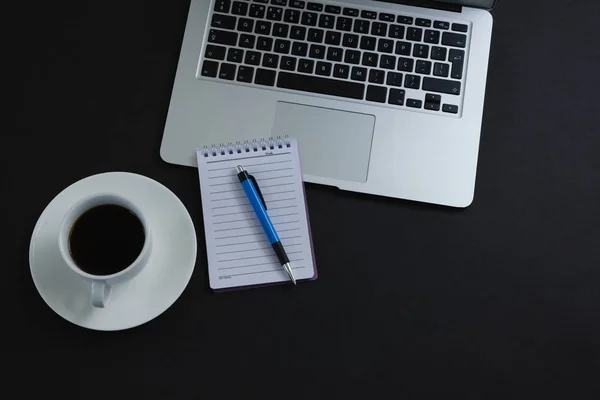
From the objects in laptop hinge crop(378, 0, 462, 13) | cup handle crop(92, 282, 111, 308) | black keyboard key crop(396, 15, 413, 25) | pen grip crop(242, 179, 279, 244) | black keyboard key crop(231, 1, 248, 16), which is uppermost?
laptop hinge crop(378, 0, 462, 13)

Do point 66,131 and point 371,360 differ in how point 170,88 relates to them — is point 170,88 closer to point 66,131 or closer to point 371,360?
point 66,131

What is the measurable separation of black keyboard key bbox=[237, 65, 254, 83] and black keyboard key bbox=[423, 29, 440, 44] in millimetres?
222

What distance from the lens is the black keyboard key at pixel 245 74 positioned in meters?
0.79

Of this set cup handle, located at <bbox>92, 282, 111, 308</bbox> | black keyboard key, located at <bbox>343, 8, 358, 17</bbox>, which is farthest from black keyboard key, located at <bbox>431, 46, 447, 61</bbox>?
cup handle, located at <bbox>92, 282, 111, 308</bbox>

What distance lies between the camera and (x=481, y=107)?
79 centimetres

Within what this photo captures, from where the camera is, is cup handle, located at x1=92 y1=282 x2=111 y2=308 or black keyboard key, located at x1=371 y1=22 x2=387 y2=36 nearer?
cup handle, located at x1=92 y1=282 x2=111 y2=308

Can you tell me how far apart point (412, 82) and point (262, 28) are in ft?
0.65

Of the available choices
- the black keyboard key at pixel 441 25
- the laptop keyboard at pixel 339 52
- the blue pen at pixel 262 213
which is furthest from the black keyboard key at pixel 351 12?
the blue pen at pixel 262 213

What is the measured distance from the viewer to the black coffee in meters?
0.70

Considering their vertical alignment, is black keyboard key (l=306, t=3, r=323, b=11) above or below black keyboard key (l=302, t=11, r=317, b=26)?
Result: above

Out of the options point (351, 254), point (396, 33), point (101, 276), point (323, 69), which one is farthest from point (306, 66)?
point (101, 276)

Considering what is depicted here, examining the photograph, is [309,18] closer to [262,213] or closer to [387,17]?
[387,17]

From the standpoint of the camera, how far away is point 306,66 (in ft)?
2.61

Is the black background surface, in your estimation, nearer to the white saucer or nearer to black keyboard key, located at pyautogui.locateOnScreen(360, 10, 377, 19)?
the white saucer
